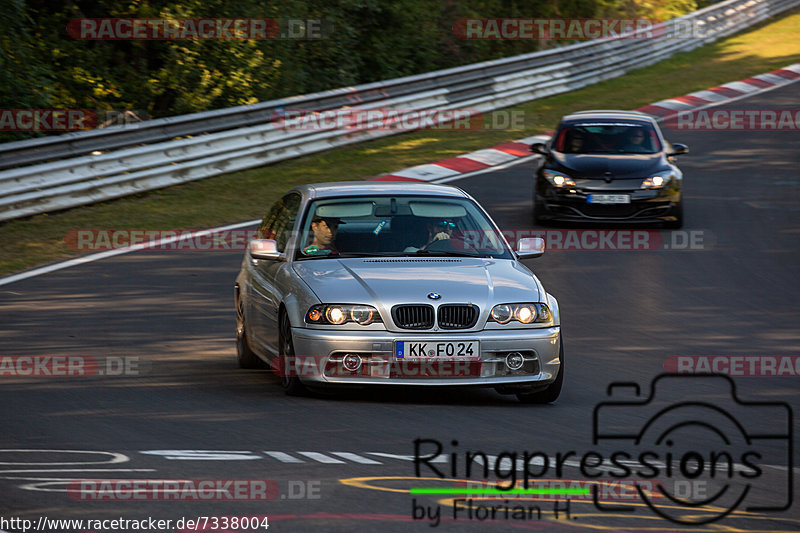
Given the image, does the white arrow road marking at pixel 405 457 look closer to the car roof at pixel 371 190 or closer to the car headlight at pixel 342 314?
the car headlight at pixel 342 314

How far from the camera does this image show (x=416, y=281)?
27.7 feet

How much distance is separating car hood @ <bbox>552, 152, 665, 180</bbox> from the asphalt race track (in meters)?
1.68

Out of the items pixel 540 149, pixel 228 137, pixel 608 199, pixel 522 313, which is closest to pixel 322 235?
pixel 522 313

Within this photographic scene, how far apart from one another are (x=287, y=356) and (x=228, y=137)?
13350 mm

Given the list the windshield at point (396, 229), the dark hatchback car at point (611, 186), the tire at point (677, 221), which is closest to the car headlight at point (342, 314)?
the windshield at point (396, 229)

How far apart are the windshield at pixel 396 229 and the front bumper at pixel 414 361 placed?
3.59ft

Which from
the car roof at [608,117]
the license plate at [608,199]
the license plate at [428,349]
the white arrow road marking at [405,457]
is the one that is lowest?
the license plate at [608,199]

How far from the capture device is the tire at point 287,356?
8438 millimetres

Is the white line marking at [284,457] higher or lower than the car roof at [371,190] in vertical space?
lower

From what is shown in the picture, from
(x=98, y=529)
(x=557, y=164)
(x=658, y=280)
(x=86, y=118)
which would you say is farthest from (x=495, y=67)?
(x=98, y=529)

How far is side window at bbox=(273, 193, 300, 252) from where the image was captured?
9.66m

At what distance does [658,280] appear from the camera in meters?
14.0

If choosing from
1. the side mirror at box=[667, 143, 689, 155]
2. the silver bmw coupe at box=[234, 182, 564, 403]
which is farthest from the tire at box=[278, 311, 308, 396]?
the side mirror at box=[667, 143, 689, 155]

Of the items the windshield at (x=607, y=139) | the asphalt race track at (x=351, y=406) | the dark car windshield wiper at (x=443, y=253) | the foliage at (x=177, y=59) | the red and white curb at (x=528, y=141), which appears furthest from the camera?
the foliage at (x=177, y=59)
